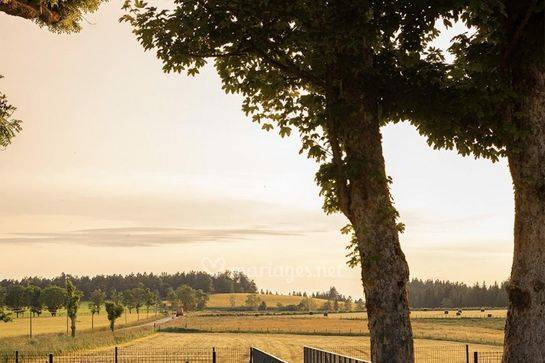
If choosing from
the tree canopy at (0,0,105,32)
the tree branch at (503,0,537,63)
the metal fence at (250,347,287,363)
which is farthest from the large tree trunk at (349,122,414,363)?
the tree canopy at (0,0,105,32)

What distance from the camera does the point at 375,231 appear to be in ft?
42.2

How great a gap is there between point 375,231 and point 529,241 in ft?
10.4

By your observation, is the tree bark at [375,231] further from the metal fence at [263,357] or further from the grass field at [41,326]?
the grass field at [41,326]

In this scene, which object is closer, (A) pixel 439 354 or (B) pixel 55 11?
(B) pixel 55 11

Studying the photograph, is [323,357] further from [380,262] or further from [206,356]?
[206,356]

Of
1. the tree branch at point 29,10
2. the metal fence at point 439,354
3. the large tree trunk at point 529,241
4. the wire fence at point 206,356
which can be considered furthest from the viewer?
the metal fence at point 439,354

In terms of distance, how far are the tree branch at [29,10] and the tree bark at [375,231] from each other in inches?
388

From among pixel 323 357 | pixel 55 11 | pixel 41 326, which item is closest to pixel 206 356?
pixel 323 357

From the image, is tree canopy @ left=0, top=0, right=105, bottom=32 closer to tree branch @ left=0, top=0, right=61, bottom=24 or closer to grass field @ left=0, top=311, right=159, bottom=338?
tree branch @ left=0, top=0, right=61, bottom=24

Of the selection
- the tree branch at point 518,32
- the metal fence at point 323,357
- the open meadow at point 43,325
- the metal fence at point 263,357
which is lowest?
the open meadow at point 43,325

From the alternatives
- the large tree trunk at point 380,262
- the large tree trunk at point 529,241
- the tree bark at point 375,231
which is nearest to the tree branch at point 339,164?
the tree bark at point 375,231

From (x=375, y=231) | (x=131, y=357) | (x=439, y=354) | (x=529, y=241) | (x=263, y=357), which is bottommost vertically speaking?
(x=439, y=354)

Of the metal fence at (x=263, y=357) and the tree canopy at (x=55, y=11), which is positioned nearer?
the tree canopy at (x=55, y=11)

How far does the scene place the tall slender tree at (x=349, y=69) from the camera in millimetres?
12742
